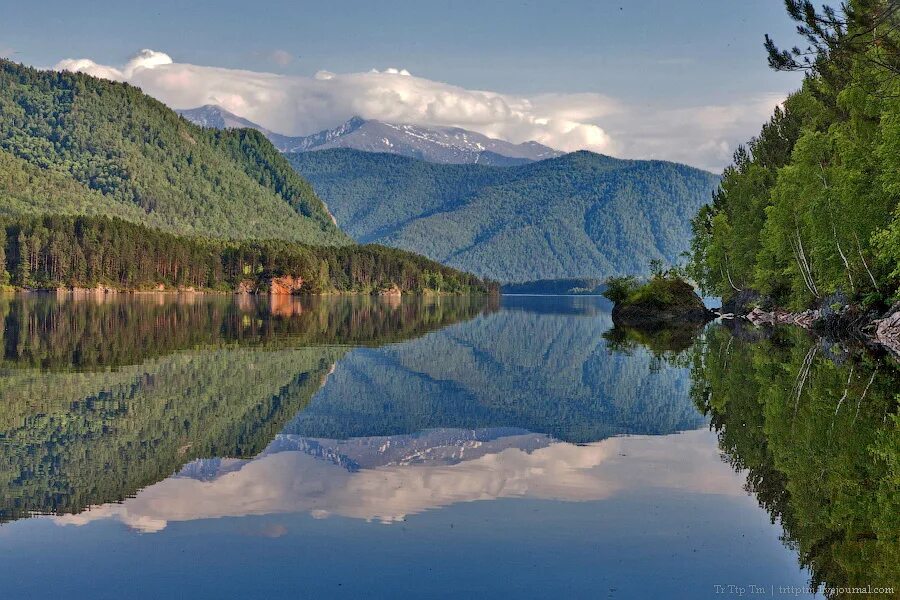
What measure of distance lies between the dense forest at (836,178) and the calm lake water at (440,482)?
12.9 m

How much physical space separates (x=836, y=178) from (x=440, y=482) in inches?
1839

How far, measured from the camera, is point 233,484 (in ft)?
60.7

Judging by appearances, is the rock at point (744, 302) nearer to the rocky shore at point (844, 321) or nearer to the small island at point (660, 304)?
the rocky shore at point (844, 321)

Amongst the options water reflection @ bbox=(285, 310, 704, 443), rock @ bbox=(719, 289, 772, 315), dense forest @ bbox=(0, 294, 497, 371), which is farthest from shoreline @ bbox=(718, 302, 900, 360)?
dense forest @ bbox=(0, 294, 497, 371)

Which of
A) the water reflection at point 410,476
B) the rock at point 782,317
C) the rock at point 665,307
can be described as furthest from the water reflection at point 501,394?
the rock at point 665,307

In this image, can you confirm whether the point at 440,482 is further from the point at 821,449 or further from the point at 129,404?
the point at 129,404

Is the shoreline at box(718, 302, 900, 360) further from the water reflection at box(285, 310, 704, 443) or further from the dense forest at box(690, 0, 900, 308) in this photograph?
the water reflection at box(285, 310, 704, 443)

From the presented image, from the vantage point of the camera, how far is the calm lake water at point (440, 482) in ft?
43.2

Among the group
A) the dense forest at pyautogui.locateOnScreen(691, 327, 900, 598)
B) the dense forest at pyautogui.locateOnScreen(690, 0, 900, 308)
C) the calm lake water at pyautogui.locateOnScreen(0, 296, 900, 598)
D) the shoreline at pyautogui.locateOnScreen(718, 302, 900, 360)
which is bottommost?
the calm lake water at pyautogui.locateOnScreen(0, 296, 900, 598)

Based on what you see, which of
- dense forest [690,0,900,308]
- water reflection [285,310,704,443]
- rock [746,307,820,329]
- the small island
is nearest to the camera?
water reflection [285,310,704,443]

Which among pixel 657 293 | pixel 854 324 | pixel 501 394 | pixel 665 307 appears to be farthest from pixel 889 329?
pixel 665 307

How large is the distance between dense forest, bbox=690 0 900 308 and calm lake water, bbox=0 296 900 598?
Answer: 42.2ft

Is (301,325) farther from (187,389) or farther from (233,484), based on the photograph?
(233,484)

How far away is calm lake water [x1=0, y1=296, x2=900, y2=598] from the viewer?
43.2 feet
